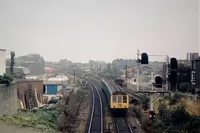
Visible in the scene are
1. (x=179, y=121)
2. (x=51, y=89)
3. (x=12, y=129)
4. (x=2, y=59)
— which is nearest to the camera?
(x=12, y=129)

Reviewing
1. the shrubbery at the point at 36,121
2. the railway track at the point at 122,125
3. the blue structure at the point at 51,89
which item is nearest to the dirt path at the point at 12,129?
the shrubbery at the point at 36,121

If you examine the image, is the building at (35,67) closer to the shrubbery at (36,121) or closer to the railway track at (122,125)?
the railway track at (122,125)

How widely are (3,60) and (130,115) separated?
11678 mm

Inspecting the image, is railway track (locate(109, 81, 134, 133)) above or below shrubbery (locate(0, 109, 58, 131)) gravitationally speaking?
below

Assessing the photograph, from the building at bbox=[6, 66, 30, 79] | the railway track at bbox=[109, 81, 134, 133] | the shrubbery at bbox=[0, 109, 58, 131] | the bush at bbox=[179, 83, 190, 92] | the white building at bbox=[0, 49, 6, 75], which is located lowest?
the railway track at bbox=[109, 81, 134, 133]

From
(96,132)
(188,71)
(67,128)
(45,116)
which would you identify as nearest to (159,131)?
(96,132)

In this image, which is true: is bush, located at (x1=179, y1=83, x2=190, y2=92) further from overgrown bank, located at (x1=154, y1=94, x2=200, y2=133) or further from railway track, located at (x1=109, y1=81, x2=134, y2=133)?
railway track, located at (x1=109, y1=81, x2=134, y2=133)

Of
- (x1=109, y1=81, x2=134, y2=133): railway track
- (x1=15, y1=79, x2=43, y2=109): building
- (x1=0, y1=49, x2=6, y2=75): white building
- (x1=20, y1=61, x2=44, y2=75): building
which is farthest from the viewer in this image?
(x1=20, y1=61, x2=44, y2=75): building

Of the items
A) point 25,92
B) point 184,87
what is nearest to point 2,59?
point 25,92

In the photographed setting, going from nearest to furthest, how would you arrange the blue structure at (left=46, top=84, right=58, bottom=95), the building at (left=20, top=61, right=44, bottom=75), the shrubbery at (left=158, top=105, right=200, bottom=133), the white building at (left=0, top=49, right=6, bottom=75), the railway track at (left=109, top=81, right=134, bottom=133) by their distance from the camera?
1. the shrubbery at (left=158, top=105, right=200, bottom=133)
2. the railway track at (left=109, top=81, right=134, bottom=133)
3. the white building at (left=0, top=49, right=6, bottom=75)
4. the blue structure at (left=46, top=84, right=58, bottom=95)
5. the building at (left=20, top=61, right=44, bottom=75)

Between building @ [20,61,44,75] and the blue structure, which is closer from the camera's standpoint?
the blue structure

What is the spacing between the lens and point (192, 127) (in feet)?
44.1

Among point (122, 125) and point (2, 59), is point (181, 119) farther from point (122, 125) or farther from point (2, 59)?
point (2, 59)

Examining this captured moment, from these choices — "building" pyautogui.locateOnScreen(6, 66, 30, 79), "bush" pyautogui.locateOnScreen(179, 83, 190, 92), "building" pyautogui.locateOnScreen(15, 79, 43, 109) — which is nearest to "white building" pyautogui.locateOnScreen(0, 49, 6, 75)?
"building" pyautogui.locateOnScreen(15, 79, 43, 109)
